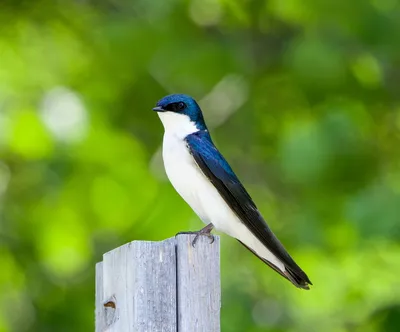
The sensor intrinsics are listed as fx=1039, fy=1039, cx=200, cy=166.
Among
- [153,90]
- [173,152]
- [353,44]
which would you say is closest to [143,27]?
[153,90]

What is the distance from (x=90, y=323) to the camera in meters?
5.43

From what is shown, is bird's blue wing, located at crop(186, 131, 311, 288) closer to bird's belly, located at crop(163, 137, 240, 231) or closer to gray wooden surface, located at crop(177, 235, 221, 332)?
bird's belly, located at crop(163, 137, 240, 231)

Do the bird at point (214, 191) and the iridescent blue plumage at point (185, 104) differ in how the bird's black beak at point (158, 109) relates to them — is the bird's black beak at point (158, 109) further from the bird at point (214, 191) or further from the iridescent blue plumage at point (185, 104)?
the bird at point (214, 191)

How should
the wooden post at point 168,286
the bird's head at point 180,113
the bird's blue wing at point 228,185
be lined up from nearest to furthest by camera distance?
1. the wooden post at point 168,286
2. the bird's blue wing at point 228,185
3. the bird's head at point 180,113

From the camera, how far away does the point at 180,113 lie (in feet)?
10.8

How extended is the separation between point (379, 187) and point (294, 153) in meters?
0.39

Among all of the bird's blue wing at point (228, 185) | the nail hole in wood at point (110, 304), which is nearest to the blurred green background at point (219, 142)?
the bird's blue wing at point (228, 185)

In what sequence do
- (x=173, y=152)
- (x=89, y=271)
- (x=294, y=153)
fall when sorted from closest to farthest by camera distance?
1. (x=173, y=152)
2. (x=294, y=153)
3. (x=89, y=271)

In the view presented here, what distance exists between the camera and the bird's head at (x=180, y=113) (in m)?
3.28

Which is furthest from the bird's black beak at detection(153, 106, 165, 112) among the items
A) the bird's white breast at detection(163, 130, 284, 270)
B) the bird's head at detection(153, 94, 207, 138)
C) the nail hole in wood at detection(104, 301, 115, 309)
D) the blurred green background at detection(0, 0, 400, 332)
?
the blurred green background at detection(0, 0, 400, 332)

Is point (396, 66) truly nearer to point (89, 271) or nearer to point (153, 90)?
point (153, 90)

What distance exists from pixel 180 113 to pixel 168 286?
1169 mm

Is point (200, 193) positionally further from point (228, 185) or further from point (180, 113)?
point (180, 113)

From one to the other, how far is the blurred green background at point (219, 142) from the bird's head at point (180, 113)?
43.9 inches
